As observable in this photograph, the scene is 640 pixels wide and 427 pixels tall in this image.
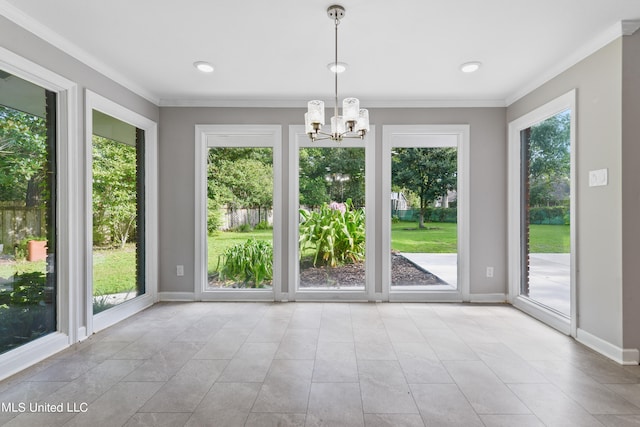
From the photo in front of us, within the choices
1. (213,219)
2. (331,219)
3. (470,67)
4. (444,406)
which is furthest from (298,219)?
(444,406)

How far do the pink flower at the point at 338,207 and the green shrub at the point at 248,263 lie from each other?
3.06ft

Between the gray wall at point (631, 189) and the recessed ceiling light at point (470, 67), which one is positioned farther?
the recessed ceiling light at point (470, 67)

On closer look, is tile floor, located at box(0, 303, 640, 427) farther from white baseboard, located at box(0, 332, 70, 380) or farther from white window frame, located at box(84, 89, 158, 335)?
white window frame, located at box(84, 89, 158, 335)

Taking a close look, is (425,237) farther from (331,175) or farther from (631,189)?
(631,189)

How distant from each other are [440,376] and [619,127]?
2268 mm

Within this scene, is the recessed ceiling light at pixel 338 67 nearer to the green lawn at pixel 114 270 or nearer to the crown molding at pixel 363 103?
the crown molding at pixel 363 103

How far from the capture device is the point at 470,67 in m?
3.22

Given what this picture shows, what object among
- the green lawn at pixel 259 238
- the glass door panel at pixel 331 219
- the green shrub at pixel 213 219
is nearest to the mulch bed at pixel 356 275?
the glass door panel at pixel 331 219

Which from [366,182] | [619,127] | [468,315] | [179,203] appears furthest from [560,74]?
[179,203]

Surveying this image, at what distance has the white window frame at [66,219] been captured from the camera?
108 inches

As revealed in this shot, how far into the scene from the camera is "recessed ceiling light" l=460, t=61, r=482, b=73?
124 inches

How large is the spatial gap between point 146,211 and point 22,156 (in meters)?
1.59

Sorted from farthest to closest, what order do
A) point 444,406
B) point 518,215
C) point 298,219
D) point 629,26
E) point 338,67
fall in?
point 298,219, point 518,215, point 338,67, point 629,26, point 444,406

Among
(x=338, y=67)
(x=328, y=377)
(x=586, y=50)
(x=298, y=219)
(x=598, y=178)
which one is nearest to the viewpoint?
(x=328, y=377)
